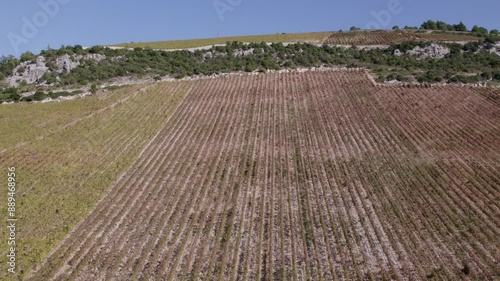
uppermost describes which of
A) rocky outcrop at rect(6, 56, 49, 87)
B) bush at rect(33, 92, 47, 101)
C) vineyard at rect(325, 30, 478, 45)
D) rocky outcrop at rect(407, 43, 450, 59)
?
vineyard at rect(325, 30, 478, 45)

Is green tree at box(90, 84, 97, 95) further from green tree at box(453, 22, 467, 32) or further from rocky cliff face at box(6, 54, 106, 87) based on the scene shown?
green tree at box(453, 22, 467, 32)

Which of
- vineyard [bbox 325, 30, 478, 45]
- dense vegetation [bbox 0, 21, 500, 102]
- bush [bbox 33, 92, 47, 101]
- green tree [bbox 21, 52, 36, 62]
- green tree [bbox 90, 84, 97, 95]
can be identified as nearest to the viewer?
bush [bbox 33, 92, 47, 101]

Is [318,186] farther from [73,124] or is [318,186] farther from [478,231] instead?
[73,124]

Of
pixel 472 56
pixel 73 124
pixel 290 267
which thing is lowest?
pixel 290 267

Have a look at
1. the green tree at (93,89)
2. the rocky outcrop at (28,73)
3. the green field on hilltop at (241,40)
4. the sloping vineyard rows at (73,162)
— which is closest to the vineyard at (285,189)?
the sloping vineyard rows at (73,162)

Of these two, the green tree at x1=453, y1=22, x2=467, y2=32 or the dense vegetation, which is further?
the green tree at x1=453, y1=22, x2=467, y2=32

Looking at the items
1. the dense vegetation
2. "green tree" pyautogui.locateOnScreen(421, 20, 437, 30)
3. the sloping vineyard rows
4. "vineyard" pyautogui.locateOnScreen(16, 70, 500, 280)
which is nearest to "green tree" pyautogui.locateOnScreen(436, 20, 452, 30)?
"green tree" pyautogui.locateOnScreen(421, 20, 437, 30)

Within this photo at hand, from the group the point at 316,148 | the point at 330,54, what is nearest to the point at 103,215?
the point at 316,148
